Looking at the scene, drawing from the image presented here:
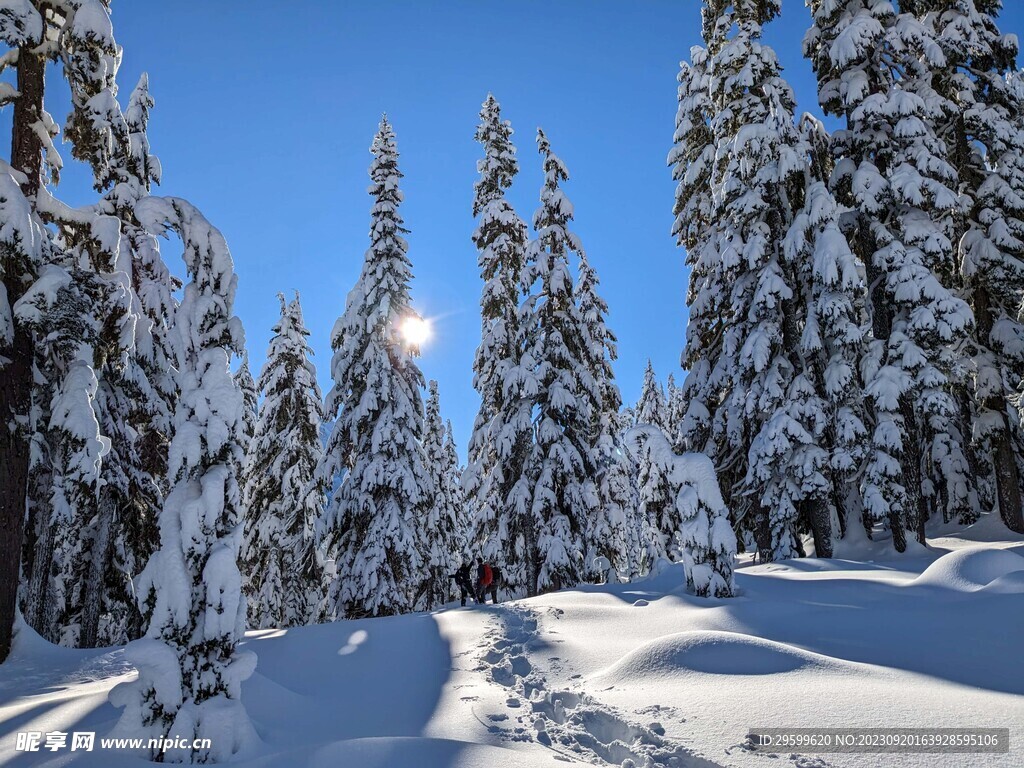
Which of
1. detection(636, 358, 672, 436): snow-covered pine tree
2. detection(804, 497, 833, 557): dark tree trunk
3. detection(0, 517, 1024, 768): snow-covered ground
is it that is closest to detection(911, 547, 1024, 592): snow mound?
Result: detection(0, 517, 1024, 768): snow-covered ground

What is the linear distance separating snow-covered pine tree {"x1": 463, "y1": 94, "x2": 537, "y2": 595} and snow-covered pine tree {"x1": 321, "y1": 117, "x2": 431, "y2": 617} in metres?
2.48

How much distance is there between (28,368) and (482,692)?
8752 mm

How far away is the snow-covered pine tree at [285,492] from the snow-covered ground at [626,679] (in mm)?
15583

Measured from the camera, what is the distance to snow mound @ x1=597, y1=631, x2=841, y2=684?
18.9ft

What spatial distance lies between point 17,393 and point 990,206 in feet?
82.4

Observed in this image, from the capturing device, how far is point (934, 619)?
714 cm

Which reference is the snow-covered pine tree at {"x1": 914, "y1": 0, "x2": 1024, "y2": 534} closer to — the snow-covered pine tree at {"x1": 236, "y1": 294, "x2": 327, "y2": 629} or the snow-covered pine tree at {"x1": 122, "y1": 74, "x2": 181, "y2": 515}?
the snow-covered pine tree at {"x1": 122, "y1": 74, "x2": 181, "y2": 515}

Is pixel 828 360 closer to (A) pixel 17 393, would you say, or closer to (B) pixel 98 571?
(A) pixel 17 393

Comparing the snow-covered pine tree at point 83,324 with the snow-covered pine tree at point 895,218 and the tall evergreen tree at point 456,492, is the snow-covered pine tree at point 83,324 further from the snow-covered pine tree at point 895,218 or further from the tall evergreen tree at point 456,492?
the tall evergreen tree at point 456,492

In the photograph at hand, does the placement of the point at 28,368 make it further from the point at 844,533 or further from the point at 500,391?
the point at 844,533

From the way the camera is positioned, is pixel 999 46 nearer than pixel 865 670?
No

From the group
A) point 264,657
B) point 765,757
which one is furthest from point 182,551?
point 765,757

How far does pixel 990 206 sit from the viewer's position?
18.6 m

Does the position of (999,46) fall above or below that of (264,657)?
above
